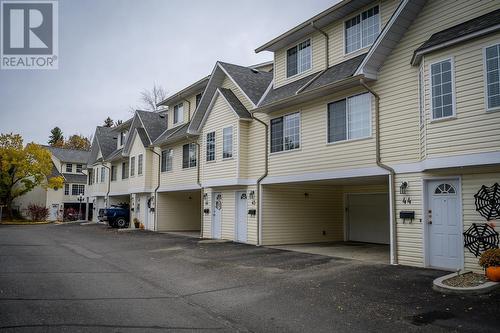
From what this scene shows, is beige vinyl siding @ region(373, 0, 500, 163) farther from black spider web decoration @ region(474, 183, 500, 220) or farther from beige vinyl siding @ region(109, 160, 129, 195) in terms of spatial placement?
beige vinyl siding @ region(109, 160, 129, 195)

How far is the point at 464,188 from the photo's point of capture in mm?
10188

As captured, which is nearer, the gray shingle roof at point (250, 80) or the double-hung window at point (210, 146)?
the gray shingle roof at point (250, 80)

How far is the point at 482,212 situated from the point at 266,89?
37.2ft

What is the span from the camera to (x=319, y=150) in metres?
14.6

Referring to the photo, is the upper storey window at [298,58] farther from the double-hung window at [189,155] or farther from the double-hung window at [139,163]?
the double-hung window at [139,163]

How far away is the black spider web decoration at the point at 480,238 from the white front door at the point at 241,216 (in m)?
10.2

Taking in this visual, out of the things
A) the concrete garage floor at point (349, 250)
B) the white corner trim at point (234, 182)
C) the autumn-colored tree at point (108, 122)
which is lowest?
the concrete garage floor at point (349, 250)

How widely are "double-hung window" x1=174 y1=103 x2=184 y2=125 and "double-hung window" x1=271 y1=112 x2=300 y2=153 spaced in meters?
10.8

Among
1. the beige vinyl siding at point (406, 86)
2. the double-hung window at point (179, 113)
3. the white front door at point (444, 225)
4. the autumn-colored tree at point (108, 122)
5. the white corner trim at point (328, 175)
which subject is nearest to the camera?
the white front door at point (444, 225)

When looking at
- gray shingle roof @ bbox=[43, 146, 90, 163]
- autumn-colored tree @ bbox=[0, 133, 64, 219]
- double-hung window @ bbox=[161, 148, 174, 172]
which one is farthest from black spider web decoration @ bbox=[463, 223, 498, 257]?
gray shingle roof @ bbox=[43, 146, 90, 163]

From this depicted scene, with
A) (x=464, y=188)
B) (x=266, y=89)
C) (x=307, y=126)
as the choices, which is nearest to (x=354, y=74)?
(x=307, y=126)

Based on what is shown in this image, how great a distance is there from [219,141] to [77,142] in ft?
202

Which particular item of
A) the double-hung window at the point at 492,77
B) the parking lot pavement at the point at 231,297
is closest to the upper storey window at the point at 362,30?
the double-hung window at the point at 492,77

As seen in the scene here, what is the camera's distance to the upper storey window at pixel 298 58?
54.2 ft
